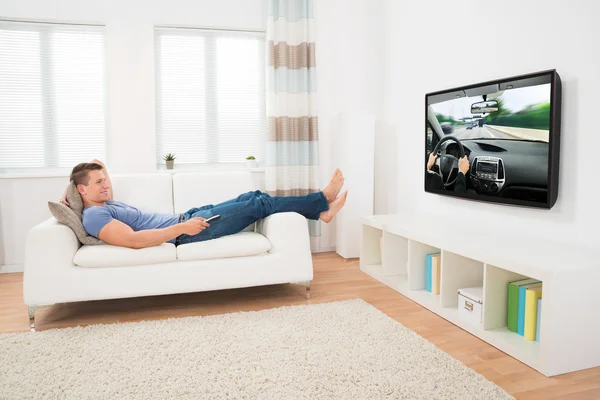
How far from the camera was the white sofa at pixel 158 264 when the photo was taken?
2641mm

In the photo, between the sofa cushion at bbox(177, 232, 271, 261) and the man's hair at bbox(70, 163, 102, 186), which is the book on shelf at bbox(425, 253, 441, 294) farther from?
the man's hair at bbox(70, 163, 102, 186)

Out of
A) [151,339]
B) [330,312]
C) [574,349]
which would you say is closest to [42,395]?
[151,339]

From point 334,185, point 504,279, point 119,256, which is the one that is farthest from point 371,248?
point 119,256

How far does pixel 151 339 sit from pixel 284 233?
3.33 feet

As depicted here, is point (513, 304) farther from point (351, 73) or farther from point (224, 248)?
point (351, 73)

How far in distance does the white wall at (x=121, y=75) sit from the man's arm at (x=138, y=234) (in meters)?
1.48

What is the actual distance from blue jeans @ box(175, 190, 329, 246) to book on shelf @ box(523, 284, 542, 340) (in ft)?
4.70

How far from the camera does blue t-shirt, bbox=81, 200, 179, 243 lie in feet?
9.02

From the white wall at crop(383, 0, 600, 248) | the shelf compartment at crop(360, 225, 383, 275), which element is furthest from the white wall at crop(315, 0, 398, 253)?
the shelf compartment at crop(360, 225, 383, 275)

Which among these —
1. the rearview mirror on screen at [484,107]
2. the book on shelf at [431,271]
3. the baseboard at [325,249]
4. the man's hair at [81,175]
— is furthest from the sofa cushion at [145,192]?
the rearview mirror on screen at [484,107]

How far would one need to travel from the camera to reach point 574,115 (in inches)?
94.7

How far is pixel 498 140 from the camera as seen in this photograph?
283 cm

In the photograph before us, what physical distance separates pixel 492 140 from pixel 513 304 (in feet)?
3.39

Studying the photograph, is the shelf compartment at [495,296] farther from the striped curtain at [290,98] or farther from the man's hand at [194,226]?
the striped curtain at [290,98]
